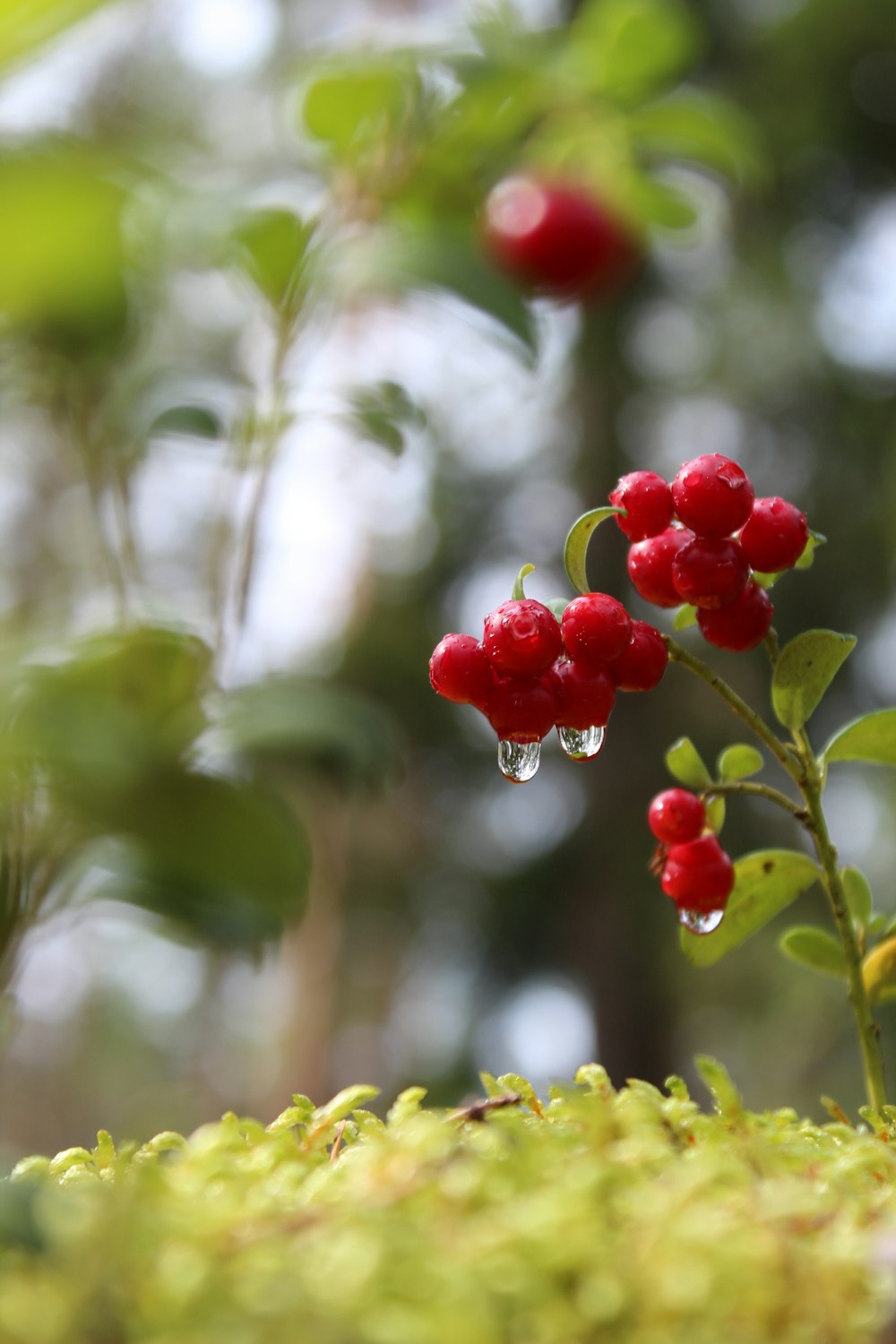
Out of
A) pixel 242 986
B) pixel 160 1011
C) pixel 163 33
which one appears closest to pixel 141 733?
pixel 163 33

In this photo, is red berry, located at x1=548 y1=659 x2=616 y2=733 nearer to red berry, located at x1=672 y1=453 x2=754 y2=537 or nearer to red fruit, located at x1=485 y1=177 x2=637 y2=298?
red berry, located at x1=672 y1=453 x2=754 y2=537

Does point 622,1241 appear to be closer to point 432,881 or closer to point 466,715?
point 466,715

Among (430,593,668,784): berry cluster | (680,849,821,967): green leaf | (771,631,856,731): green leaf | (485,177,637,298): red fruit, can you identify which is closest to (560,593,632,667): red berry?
(430,593,668,784): berry cluster

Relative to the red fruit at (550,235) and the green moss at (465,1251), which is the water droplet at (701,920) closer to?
the green moss at (465,1251)

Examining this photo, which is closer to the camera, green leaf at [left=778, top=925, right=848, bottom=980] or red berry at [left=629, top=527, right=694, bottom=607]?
red berry at [left=629, top=527, right=694, bottom=607]

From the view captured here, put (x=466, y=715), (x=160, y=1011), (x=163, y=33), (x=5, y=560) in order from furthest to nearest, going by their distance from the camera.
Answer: (x=160, y=1011) < (x=5, y=560) < (x=163, y=33) < (x=466, y=715)

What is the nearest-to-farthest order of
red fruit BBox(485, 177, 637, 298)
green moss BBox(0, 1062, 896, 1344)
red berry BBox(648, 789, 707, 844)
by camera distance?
green moss BBox(0, 1062, 896, 1344) < red berry BBox(648, 789, 707, 844) < red fruit BBox(485, 177, 637, 298)

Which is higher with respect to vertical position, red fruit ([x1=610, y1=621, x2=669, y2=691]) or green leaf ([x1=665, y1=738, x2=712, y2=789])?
red fruit ([x1=610, y1=621, x2=669, y2=691])
